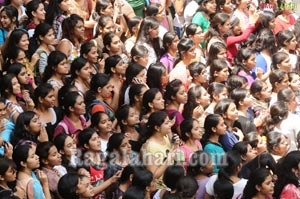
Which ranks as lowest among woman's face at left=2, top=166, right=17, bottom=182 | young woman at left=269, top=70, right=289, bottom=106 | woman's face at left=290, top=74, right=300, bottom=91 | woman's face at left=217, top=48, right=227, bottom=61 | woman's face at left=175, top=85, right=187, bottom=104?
woman's face at left=290, top=74, right=300, bottom=91

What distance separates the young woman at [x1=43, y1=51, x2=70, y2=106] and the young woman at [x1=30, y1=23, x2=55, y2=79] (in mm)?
139

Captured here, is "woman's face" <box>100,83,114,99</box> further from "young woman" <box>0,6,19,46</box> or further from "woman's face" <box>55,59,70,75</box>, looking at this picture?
"young woman" <box>0,6,19,46</box>

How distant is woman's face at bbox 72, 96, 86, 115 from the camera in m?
7.25

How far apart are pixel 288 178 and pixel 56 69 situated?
245 centimetres

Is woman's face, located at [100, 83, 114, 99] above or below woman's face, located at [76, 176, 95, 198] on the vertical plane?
below

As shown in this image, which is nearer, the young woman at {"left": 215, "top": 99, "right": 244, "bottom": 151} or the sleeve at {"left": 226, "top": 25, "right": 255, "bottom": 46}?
the young woman at {"left": 215, "top": 99, "right": 244, "bottom": 151}

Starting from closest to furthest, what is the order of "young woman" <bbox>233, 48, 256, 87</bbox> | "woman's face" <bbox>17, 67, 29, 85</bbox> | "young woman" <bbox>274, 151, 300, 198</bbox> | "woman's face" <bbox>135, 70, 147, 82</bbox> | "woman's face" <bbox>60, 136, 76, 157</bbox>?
1. "young woman" <bbox>274, 151, 300, 198</bbox>
2. "woman's face" <bbox>60, 136, 76, 157</bbox>
3. "woman's face" <bbox>17, 67, 29, 85</bbox>
4. "woman's face" <bbox>135, 70, 147, 82</bbox>
5. "young woman" <bbox>233, 48, 256, 87</bbox>

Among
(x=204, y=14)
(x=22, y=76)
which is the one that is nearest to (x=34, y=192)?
(x=22, y=76)

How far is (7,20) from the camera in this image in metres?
8.23

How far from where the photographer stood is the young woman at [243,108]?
796 centimetres

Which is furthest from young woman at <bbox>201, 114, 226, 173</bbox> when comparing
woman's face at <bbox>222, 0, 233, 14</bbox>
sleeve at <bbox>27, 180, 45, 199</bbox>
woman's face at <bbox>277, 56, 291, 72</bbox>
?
woman's face at <bbox>222, 0, 233, 14</bbox>

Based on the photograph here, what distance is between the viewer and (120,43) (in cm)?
866

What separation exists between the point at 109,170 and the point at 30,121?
2.40 feet

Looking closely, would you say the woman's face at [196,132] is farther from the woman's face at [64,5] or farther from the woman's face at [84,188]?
the woman's face at [64,5]
